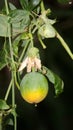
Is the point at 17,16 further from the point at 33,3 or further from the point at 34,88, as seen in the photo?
the point at 34,88

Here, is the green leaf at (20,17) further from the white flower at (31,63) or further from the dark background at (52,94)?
the dark background at (52,94)

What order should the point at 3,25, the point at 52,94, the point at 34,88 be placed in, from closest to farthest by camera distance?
the point at 34,88 < the point at 3,25 < the point at 52,94

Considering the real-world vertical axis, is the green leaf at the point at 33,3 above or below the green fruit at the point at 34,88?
above

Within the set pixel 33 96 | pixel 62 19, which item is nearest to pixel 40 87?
pixel 33 96

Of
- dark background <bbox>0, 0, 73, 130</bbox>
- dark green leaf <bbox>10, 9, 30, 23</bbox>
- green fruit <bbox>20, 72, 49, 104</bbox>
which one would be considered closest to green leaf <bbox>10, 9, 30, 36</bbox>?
dark green leaf <bbox>10, 9, 30, 23</bbox>

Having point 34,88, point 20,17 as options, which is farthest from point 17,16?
point 34,88

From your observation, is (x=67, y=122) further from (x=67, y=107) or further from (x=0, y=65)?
(x=0, y=65)

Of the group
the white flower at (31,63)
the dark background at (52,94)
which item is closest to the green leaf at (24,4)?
the white flower at (31,63)
